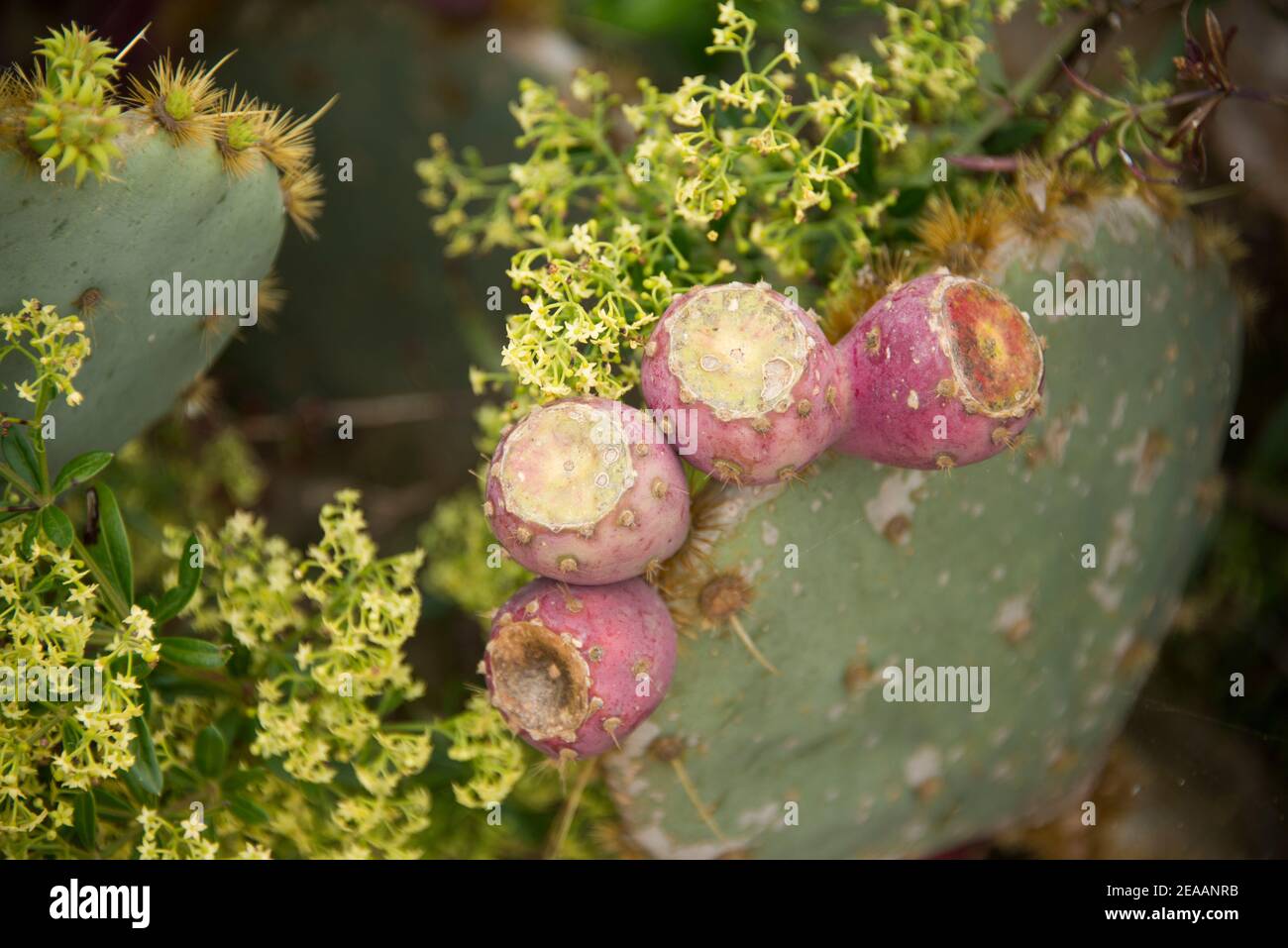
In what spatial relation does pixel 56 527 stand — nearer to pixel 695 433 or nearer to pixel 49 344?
pixel 49 344

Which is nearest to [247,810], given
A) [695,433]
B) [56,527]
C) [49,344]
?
[56,527]

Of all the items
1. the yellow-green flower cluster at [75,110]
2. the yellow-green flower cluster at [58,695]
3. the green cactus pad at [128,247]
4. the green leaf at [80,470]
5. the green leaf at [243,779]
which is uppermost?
the yellow-green flower cluster at [75,110]

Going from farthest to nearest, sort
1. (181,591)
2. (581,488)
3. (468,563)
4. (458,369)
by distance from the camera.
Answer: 1. (458,369)
2. (468,563)
3. (181,591)
4. (581,488)

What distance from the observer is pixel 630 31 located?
1.59 metres

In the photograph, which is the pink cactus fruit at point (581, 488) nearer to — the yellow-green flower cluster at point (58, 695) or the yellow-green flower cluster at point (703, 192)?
the yellow-green flower cluster at point (703, 192)

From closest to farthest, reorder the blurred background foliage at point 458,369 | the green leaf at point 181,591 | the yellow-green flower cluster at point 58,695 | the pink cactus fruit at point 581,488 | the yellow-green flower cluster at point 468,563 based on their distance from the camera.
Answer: the pink cactus fruit at point 581,488, the yellow-green flower cluster at point 58,695, the green leaf at point 181,591, the yellow-green flower cluster at point 468,563, the blurred background foliage at point 458,369

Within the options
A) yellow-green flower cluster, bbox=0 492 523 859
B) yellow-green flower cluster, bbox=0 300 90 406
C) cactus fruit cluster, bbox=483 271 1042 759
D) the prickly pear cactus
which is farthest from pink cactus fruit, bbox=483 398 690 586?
→ yellow-green flower cluster, bbox=0 300 90 406

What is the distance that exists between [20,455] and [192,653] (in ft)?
0.69

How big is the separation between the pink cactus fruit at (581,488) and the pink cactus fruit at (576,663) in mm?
41

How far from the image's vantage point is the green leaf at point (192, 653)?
958 mm

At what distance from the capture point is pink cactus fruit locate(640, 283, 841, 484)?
79 centimetres

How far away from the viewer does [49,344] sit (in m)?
0.92

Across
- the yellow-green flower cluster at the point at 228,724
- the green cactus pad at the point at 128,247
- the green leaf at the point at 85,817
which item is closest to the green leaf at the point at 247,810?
the yellow-green flower cluster at the point at 228,724
